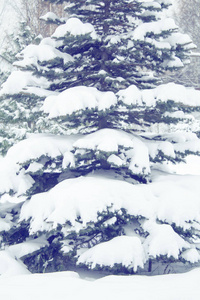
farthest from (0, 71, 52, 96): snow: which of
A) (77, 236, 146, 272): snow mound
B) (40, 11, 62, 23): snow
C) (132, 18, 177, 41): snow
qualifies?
(77, 236, 146, 272): snow mound

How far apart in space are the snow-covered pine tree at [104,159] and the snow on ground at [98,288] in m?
0.70

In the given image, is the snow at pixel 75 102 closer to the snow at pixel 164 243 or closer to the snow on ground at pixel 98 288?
the snow at pixel 164 243

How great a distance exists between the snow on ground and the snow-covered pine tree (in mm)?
703

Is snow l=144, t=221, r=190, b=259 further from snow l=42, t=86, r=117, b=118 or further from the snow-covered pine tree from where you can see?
snow l=42, t=86, r=117, b=118

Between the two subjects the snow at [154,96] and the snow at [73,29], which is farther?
the snow at [73,29]

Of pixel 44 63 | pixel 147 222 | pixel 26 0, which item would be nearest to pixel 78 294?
pixel 147 222

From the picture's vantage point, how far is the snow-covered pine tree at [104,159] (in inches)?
195

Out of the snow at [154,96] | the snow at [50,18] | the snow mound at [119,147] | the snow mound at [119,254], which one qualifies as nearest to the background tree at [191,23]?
the snow at [50,18]

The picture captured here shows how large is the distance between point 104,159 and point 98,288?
265cm

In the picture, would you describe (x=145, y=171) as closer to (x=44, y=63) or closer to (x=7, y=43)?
(x=44, y=63)

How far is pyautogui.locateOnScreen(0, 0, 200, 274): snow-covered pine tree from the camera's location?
495cm

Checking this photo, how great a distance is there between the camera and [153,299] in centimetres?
345

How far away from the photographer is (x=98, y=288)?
12.1 ft

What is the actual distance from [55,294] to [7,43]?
14951mm
